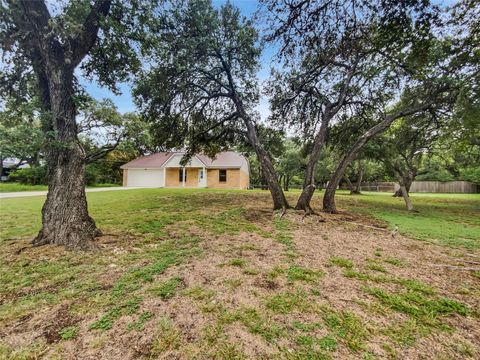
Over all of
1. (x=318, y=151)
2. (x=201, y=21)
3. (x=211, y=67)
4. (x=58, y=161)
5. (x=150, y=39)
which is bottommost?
(x=58, y=161)

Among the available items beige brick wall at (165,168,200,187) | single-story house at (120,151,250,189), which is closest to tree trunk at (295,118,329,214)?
single-story house at (120,151,250,189)

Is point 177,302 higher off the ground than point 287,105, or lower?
lower

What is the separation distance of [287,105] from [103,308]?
925cm

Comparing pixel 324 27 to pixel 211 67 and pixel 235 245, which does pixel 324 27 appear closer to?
pixel 235 245

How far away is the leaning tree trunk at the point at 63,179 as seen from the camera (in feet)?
13.8

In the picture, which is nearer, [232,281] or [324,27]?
[232,281]

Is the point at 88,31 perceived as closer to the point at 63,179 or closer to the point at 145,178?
the point at 63,179

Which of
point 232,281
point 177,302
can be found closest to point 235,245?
point 232,281

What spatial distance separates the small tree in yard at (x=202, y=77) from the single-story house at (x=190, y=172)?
1213cm

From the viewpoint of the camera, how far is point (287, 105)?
9.67 meters

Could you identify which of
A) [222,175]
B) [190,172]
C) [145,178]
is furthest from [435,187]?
[145,178]

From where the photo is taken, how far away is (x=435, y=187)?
105ft

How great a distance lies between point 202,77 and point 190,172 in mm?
15654

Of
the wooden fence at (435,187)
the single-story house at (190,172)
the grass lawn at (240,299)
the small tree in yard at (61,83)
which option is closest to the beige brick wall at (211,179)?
the single-story house at (190,172)
